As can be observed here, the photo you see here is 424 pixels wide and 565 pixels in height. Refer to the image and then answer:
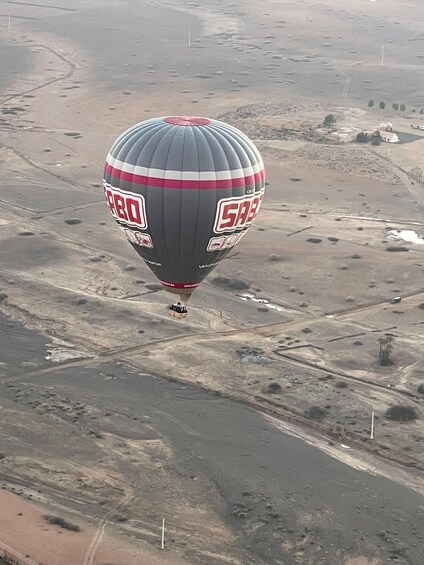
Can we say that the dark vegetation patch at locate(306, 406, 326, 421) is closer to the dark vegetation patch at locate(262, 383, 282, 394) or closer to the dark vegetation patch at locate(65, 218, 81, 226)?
the dark vegetation patch at locate(262, 383, 282, 394)

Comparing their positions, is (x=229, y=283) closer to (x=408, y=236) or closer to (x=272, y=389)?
(x=408, y=236)

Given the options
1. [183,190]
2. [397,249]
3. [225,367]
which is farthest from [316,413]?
[397,249]

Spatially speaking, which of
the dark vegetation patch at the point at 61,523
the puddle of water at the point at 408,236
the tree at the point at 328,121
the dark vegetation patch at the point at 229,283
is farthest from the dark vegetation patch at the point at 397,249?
the dark vegetation patch at the point at 61,523

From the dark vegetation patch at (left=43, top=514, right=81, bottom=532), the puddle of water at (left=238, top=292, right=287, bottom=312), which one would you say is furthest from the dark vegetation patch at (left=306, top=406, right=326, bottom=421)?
the puddle of water at (left=238, top=292, right=287, bottom=312)

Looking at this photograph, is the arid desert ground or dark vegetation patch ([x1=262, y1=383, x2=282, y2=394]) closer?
the arid desert ground

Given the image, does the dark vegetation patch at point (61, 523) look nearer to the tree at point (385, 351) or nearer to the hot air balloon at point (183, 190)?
the hot air balloon at point (183, 190)

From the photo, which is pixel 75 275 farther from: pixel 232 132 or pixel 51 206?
pixel 232 132
